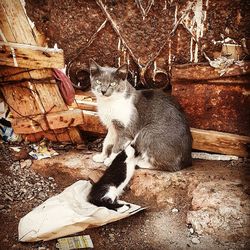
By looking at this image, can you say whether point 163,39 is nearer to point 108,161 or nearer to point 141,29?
point 141,29

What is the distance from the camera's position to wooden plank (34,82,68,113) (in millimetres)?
4156

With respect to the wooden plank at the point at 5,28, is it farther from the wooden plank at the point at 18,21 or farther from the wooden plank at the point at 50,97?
the wooden plank at the point at 50,97

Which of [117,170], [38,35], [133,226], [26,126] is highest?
[38,35]

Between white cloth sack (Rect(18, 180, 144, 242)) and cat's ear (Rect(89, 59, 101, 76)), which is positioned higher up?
cat's ear (Rect(89, 59, 101, 76))

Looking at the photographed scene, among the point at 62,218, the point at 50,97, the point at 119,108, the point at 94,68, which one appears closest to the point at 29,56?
the point at 50,97

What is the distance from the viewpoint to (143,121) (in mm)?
3865

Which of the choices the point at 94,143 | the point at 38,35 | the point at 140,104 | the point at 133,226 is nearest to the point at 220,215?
the point at 133,226

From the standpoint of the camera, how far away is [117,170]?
11.4 ft

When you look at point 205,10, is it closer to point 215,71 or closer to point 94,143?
point 215,71

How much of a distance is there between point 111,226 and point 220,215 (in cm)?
99

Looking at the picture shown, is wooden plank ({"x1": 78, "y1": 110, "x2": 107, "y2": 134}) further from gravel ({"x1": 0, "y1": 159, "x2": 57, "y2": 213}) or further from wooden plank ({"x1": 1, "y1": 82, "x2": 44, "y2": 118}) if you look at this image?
gravel ({"x1": 0, "y1": 159, "x2": 57, "y2": 213})

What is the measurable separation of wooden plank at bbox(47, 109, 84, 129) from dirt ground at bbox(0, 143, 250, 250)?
→ 511 millimetres

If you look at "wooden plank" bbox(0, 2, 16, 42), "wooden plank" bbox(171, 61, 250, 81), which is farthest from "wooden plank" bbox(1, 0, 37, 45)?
"wooden plank" bbox(171, 61, 250, 81)

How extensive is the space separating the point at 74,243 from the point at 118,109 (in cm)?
147
